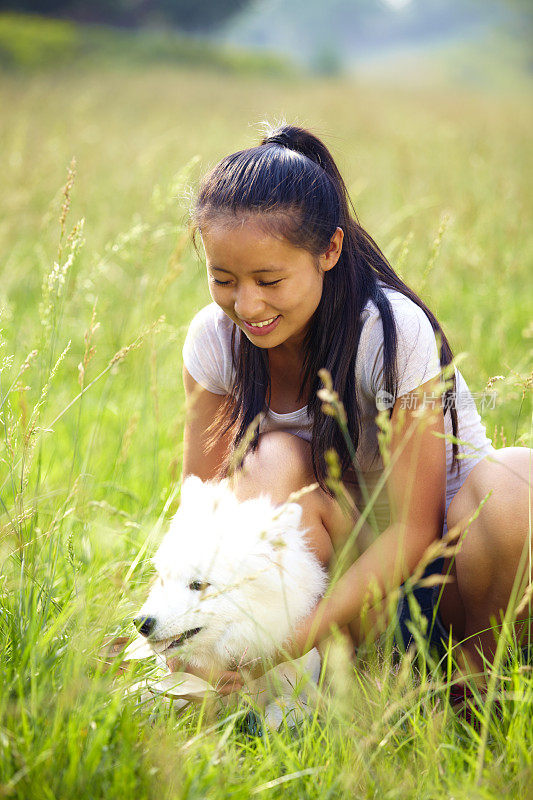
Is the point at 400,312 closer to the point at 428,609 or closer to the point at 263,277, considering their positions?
the point at 263,277

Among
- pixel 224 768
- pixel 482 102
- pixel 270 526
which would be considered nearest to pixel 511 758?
pixel 224 768

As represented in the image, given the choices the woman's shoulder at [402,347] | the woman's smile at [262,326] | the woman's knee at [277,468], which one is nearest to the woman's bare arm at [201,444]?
the woman's knee at [277,468]

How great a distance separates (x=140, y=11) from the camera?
70.7 ft

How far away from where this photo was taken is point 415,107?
11.1m

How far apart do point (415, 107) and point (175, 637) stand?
11.3 meters

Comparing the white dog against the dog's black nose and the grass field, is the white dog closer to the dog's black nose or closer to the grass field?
the dog's black nose

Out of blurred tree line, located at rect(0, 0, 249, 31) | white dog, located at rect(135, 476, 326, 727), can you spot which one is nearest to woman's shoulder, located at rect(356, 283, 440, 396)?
white dog, located at rect(135, 476, 326, 727)

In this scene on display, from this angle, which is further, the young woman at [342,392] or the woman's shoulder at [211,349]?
the woman's shoulder at [211,349]

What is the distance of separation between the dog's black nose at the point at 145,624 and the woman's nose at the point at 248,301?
0.67 metres

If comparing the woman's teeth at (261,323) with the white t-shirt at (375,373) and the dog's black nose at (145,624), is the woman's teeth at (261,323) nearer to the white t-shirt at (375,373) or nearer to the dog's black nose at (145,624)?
the white t-shirt at (375,373)

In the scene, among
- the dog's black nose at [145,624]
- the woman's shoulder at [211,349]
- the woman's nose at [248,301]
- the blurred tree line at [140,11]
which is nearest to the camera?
the dog's black nose at [145,624]

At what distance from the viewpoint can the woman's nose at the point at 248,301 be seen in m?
1.47

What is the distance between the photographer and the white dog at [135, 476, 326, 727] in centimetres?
139

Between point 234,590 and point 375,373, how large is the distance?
591mm
